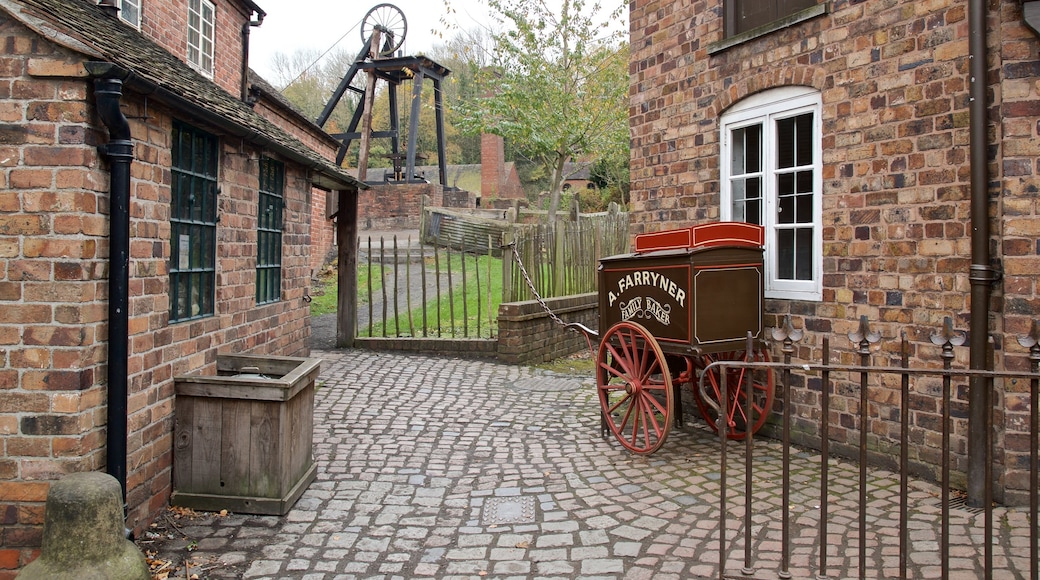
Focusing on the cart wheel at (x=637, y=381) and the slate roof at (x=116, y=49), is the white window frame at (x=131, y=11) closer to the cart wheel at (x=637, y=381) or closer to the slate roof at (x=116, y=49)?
the slate roof at (x=116, y=49)

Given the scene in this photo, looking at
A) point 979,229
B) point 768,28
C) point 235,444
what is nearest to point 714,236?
point 979,229

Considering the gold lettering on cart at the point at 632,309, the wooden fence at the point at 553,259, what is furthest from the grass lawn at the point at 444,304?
the gold lettering on cart at the point at 632,309

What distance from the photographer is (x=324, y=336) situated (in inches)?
468

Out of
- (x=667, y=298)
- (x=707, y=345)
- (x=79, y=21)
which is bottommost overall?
(x=707, y=345)

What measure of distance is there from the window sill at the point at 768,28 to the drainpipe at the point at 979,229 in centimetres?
127

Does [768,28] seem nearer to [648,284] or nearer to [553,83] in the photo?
[648,284]

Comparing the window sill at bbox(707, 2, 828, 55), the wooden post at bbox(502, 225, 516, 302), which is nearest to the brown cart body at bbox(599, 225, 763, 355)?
the window sill at bbox(707, 2, 828, 55)

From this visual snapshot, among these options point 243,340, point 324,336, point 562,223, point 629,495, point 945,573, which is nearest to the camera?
point 945,573

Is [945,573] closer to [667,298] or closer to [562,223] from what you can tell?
[667,298]

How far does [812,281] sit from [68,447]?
205 inches

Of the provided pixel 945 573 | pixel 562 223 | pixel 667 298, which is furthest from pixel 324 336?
pixel 945 573

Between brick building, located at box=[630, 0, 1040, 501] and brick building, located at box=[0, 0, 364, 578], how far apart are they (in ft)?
14.0

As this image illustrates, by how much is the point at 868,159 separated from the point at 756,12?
183 cm

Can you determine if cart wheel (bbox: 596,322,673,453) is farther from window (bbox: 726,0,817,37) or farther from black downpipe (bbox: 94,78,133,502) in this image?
black downpipe (bbox: 94,78,133,502)
